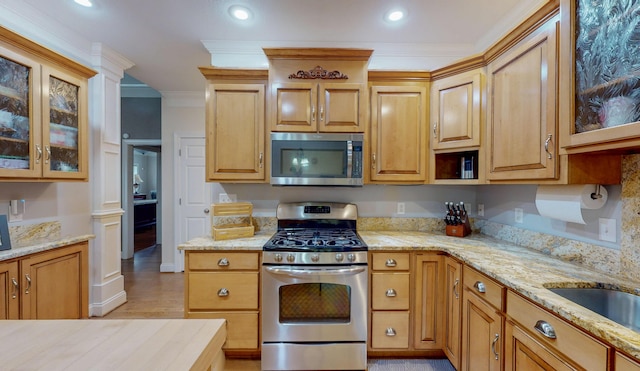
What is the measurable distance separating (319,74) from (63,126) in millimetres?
2050

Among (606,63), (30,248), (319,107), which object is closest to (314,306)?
(319,107)

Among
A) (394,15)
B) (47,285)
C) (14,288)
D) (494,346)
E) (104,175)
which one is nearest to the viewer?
(494,346)

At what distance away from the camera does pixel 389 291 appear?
6.57 ft

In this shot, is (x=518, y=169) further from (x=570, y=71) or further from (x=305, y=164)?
(x=305, y=164)

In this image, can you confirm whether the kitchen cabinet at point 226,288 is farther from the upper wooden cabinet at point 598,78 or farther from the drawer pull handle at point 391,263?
the upper wooden cabinet at point 598,78

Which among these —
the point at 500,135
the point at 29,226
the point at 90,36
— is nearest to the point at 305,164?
the point at 500,135

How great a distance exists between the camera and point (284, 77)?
88.4 inches

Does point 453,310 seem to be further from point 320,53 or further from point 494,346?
point 320,53

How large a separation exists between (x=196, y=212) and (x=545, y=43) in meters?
4.17

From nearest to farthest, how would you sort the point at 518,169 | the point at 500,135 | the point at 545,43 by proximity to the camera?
the point at 545,43 < the point at 518,169 < the point at 500,135

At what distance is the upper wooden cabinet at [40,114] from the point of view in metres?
1.73

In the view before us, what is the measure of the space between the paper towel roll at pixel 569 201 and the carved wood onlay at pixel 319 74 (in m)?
1.62

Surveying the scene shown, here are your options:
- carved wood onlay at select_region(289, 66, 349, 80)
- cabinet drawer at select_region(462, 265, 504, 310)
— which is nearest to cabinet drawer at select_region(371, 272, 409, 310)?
cabinet drawer at select_region(462, 265, 504, 310)

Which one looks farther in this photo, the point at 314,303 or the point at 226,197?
the point at 226,197
